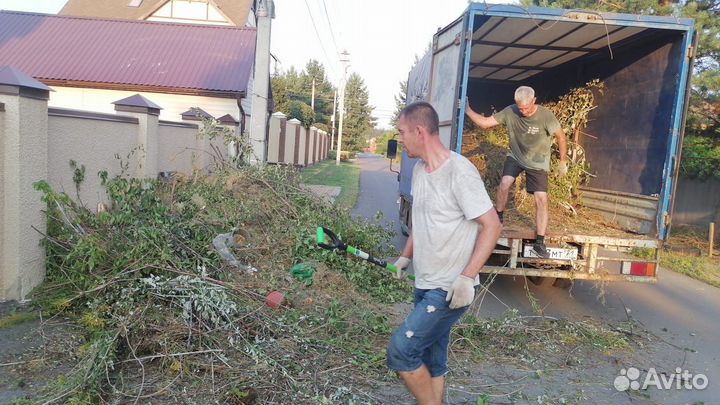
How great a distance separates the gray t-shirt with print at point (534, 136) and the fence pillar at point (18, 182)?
5101mm

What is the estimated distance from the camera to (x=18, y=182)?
16.4ft

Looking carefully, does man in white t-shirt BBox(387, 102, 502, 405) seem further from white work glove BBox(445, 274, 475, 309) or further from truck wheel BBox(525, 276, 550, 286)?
truck wheel BBox(525, 276, 550, 286)

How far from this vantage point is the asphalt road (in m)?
4.82

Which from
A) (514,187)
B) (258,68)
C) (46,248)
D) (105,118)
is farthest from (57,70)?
(514,187)

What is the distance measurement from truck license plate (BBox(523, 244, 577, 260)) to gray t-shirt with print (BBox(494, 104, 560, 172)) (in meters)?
Result: 0.99

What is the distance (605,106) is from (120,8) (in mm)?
29673

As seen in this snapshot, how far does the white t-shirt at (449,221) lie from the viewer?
9.61ft

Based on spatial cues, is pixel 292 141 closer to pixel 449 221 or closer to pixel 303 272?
pixel 303 272

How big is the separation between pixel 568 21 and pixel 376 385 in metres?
4.70

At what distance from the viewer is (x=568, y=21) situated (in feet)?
20.6

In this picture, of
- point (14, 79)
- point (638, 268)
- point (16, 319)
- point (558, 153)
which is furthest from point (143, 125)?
point (638, 268)

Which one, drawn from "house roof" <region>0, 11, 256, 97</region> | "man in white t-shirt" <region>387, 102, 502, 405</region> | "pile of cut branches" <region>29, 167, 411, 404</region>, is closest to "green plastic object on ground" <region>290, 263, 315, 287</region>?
"pile of cut branches" <region>29, 167, 411, 404</region>

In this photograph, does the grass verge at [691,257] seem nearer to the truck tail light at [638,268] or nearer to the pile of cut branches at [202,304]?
the truck tail light at [638,268]

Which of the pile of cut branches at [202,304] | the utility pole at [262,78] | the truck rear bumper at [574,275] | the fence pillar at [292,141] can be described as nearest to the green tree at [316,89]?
the fence pillar at [292,141]
